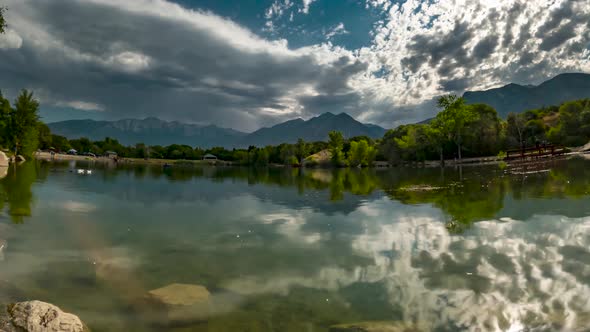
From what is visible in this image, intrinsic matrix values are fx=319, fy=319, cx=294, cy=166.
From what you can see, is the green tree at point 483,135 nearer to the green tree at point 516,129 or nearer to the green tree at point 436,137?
the green tree at point 516,129

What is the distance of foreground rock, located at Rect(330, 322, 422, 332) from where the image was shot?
705cm

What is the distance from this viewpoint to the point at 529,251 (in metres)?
11.8

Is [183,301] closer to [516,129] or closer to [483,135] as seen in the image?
[483,135]

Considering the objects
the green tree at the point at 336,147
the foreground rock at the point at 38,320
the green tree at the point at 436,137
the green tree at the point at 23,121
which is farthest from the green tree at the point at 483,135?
the green tree at the point at 23,121

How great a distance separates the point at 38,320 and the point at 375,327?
24.6 feet

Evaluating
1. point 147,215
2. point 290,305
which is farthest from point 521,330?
point 147,215

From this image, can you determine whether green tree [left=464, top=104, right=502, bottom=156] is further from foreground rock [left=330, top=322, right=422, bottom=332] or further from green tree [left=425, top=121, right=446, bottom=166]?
foreground rock [left=330, top=322, right=422, bottom=332]

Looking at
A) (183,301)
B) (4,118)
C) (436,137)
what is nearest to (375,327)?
(183,301)

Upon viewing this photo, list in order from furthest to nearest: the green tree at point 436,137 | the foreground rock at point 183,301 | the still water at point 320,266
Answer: the green tree at point 436,137 < the foreground rock at point 183,301 < the still water at point 320,266

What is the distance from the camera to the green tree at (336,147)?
6594 inches

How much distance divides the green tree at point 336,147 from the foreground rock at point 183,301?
159m

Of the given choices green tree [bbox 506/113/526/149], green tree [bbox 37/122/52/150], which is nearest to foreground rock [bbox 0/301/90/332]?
green tree [bbox 506/113/526/149]

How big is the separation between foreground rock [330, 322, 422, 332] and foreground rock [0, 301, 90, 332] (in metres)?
5.88

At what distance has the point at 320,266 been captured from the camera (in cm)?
1175
